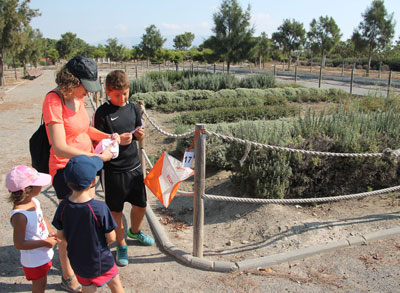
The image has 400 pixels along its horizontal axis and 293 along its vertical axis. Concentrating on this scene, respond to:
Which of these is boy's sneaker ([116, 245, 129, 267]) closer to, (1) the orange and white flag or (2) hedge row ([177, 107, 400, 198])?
(1) the orange and white flag

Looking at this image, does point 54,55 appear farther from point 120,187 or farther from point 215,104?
point 120,187

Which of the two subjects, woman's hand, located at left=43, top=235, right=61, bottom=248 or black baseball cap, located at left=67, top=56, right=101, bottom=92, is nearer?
woman's hand, located at left=43, top=235, right=61, bottom=248

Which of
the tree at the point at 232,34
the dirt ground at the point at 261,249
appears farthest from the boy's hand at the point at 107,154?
the tree at the point at 232,34

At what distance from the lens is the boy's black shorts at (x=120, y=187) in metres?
3.27

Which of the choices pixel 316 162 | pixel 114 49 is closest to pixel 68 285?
pixel 316 162

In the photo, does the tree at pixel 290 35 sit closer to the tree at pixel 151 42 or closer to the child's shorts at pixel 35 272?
the tree at pixel 151 42

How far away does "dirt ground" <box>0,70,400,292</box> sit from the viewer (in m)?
3.05

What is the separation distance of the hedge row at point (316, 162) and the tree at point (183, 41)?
291 ft

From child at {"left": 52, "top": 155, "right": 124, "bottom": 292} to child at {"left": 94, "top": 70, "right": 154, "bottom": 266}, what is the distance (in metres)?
0.80

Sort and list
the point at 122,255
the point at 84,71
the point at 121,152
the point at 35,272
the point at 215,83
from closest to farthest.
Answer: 1. the point at 35,272
2. the point at 84,71
3. the point at 121,152
4. the point at 122,255
5. the point at 215,83

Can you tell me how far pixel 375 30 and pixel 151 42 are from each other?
27663 mm

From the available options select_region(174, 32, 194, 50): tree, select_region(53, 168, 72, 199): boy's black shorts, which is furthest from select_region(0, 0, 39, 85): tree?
select_region(174, 32, 194, 50): tree

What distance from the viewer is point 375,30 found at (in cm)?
3872

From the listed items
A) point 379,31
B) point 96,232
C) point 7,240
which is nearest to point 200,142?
point 96,232
